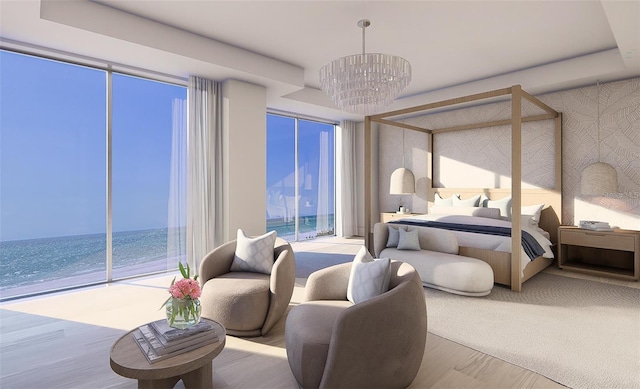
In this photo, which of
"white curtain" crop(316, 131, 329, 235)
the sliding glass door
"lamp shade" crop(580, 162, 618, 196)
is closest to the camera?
"lamp shade" crop(580, 162, 618, 196)

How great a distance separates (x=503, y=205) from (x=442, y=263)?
2230mm

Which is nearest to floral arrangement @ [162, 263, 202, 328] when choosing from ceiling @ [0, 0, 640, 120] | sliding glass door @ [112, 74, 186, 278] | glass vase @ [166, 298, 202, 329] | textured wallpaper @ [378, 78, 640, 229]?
glass vase @ [166, 298, 202, 329]

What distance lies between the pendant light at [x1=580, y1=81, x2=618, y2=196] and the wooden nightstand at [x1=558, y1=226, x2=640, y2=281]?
54cm

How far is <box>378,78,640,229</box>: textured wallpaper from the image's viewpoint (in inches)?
170

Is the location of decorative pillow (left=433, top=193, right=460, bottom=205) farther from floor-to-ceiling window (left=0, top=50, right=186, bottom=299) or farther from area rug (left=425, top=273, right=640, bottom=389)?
floor-to-ceiling window (left=0, top=50, right=186, bottom=299)

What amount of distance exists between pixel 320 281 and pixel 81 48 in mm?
3552

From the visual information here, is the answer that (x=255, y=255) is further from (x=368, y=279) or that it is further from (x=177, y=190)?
(x=177, y=190)

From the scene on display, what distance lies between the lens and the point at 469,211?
16.7 ft

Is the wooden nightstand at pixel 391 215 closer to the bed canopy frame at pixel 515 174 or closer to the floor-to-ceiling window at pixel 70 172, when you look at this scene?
the bed canopy frame at pixel 515 174

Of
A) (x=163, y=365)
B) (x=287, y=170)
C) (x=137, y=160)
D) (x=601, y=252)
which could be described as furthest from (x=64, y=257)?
(x=601, y=252)

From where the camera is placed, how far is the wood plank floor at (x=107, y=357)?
6.09 feet

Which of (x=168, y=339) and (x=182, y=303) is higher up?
(x=182, y=303)

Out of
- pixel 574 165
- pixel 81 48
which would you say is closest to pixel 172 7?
pixel 81 48

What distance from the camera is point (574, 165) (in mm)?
4711
